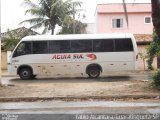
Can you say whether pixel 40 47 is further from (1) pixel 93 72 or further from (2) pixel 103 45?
(2) pixel 103 45

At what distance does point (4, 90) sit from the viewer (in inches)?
701

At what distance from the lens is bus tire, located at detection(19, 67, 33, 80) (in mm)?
25641

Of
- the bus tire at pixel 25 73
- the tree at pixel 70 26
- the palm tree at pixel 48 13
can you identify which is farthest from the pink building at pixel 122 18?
the bus tire at pixel 25 73

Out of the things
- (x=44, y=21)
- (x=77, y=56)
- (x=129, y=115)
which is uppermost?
(x=44, y=21)

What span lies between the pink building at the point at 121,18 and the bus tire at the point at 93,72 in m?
21.8

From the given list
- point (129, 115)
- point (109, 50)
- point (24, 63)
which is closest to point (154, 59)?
point (109, 50)

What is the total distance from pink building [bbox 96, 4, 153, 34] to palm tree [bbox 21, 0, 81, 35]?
15.6ft

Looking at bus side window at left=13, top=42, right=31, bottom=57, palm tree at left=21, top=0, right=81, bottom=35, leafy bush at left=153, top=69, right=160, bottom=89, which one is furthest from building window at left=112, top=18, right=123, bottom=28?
leafy bush at left=153, top=69, right=160, bottom=89

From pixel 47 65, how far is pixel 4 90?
805 cm

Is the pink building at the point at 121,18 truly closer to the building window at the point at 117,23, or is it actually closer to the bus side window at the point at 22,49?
the building window at the point at 117,23

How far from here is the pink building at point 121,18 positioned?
154 ft

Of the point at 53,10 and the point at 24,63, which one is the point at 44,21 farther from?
the point at 24,63

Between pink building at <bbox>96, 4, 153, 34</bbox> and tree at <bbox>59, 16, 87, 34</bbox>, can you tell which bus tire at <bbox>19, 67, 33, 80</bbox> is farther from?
pink building at <bbox>96, 4, 153, 34</bbox>

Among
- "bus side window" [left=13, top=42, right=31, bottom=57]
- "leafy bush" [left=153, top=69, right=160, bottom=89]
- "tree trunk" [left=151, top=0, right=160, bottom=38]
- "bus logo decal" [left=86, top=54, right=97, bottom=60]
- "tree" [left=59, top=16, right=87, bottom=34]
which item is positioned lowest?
"leafy bush" [left=153, top=69, right=160, bottom=89]
